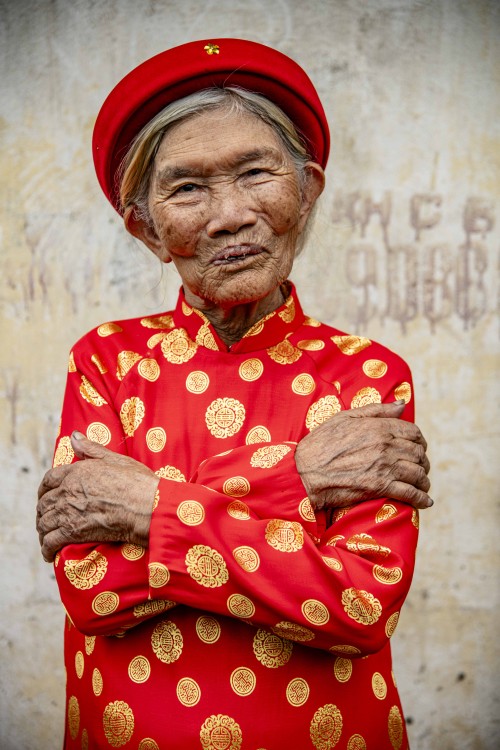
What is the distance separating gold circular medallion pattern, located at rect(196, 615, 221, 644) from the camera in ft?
7.29

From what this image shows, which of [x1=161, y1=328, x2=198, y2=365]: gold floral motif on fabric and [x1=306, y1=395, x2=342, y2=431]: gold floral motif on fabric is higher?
[x1=161, y1=328, x2=198, y2=365]: gold floral motif on fabric

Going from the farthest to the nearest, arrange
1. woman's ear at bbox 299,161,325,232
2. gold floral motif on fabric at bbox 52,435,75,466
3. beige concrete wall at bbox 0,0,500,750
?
beige concrete wall at bbox 0,0,500,750 → woman's ear at bbox 299,161,325,232 → gold floral motif on fabric at bbox 52,435,75,466

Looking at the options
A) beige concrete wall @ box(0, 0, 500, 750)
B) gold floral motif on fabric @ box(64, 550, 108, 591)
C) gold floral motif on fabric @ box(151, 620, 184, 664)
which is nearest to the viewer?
gold floral motif on fabric @ box(64, 550, 108, 591)

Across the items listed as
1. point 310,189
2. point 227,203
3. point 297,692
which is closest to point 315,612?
point 297,692

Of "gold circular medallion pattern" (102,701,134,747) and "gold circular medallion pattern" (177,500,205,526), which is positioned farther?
"gold circular medallion pattern" (102,701,134,747)

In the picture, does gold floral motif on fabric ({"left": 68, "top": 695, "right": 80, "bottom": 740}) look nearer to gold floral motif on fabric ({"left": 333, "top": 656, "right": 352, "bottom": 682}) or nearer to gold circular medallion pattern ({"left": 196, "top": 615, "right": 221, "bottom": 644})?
gold circular medallion pattern ({"left": 196, "top": 615, "right": 221, "bottom": 644})

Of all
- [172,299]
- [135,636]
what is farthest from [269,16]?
[135,636]

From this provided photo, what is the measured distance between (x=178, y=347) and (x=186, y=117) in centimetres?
62

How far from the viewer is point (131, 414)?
8.00ft

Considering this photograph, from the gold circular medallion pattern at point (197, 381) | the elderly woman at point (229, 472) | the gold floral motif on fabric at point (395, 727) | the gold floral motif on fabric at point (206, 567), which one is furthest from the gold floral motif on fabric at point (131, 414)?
the gold floral motif on fabric at point (395, 727)

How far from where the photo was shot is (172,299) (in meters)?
4.21

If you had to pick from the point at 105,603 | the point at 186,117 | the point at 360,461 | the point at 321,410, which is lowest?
the point at 105,603

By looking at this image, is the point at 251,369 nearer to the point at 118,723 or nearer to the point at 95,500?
the point at 95,500

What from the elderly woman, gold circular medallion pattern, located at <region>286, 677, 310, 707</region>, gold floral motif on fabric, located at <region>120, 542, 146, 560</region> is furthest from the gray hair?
gold circular medallion pattern, located at <region>286, 677, 310, 707</region>
